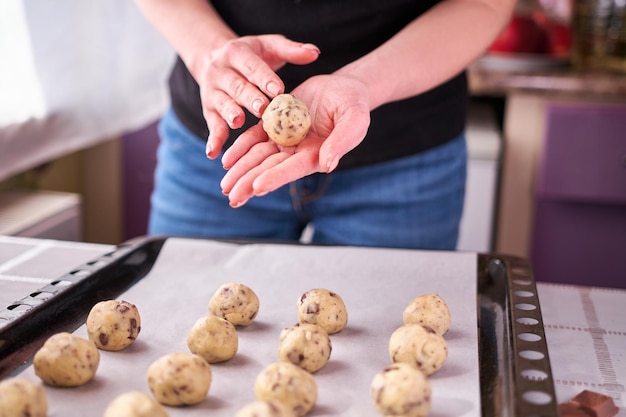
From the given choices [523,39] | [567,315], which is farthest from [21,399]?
[523,39]

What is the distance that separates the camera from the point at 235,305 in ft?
3.14

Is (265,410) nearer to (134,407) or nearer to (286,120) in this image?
(134,407)

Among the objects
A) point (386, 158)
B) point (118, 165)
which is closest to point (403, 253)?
point (386, 158)

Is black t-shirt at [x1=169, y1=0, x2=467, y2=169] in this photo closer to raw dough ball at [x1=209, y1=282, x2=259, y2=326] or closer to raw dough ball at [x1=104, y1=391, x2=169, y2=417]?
raw dough ball at [x1=209, y1=282, x2=259, y2=326]

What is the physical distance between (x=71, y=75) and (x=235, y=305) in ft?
4.85

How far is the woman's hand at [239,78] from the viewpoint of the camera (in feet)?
3.15

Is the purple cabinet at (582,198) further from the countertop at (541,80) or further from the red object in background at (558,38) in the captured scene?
the red object in background at (558,38)

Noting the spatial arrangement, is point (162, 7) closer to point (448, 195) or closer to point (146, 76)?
point (448, 195)

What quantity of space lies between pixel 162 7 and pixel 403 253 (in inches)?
21.4

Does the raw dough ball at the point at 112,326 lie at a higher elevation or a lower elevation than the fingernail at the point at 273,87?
lower

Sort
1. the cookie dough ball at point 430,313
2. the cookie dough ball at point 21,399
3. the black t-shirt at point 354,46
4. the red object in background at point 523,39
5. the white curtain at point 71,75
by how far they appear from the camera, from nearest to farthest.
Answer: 1. the cookie dough ball at point 21,399
2. the cookie dough ball at point 430,313
3. the black t-shirt at point 354,46
4. the white curtain at point 71,75
5. the red object in background at point 523,39

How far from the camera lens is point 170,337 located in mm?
945

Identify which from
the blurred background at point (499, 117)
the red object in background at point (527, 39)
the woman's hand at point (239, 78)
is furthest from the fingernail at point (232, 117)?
the red object in background at point (527, 39)

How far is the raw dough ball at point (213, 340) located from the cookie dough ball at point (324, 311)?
0.10 m
